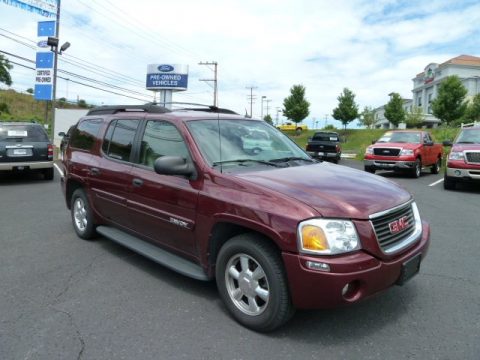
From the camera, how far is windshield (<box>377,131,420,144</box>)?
606 inches

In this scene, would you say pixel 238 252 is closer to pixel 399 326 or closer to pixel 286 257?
pixel 286 257

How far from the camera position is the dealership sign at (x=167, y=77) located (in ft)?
159

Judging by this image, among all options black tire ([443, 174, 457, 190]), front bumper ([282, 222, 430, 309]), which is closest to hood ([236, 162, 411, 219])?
front bumper ([282, 222, 430, 309])

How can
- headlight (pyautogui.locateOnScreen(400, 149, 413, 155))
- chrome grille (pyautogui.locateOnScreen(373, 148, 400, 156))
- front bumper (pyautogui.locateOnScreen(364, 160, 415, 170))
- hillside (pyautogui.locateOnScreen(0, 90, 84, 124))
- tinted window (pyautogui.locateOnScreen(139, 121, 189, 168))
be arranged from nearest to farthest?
tinted window (pyautogui.locateOnScreen(139, 121, 189, 168))
front bumper (pyautogui.locateOnScreen(364, 160, 415, 170))
headlight (pyautogui.locateOnScreen(400, 149, 413, 155))
chrome grille (pyautogui.locateOnScreen(373, 148, 400, 156))
hillside (pyautogui.locateOnScreen(0, 90, 84, 124))

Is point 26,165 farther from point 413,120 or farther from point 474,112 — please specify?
point 413,120

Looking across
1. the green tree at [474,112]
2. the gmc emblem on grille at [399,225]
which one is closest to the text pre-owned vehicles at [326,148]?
the gmc emblem on grille at [399,225]

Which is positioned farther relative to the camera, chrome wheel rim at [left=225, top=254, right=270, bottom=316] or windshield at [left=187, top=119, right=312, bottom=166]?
windshield at [left=187, top=119, right=312, bottom=166]

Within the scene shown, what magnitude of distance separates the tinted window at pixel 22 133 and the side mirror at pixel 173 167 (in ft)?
31.0

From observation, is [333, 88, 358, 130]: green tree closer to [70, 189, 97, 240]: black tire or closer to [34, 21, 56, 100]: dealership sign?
[34, 21, 56, 100]: dealership sign

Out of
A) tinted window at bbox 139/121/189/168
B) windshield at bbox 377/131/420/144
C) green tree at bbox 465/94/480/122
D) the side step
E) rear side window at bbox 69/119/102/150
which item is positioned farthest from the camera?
green tree at bbox 465/94/480/122

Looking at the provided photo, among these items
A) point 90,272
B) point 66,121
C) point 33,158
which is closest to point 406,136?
point 33,158

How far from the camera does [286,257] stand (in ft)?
9.70

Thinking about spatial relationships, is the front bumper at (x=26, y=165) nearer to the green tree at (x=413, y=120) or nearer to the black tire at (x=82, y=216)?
the black tire at (x=82, y=216)

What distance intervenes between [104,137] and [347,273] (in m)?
3.61
